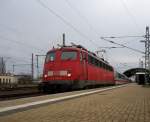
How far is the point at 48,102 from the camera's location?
37.0 feet

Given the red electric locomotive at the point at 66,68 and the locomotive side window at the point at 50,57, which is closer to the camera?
the red electric locomotive at the point at 66,68

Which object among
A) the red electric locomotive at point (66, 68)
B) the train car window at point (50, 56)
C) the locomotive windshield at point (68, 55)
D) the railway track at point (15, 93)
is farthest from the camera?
the train car window at point (50, 56)

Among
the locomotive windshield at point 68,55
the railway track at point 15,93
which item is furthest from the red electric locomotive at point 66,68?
the railway track at point 15,93

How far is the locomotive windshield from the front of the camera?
23.0m

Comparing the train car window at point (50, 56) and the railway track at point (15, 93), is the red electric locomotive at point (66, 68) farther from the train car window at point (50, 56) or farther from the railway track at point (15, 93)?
the railway track at point (15, 93)

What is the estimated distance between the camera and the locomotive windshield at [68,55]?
906 inches

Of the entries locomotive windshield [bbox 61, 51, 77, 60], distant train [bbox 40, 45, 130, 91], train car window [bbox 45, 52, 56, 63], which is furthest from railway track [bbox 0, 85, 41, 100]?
locomotive windshield [bbox 61, 51, 77, 60]

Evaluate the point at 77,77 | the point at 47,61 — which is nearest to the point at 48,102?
the point at 77,77

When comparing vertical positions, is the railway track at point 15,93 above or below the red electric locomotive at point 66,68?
below

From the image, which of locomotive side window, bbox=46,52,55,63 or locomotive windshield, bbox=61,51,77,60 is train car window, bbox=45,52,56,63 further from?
locomotive windshield, bbox=61,51,77,60

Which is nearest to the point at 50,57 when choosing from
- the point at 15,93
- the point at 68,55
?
the point at 68,55

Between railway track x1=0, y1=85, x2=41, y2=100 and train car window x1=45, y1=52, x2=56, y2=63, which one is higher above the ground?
train car window x1=45, y1=52, x2=56, y2=63

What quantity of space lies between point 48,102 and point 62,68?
37.0 feet

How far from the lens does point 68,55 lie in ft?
76.3
